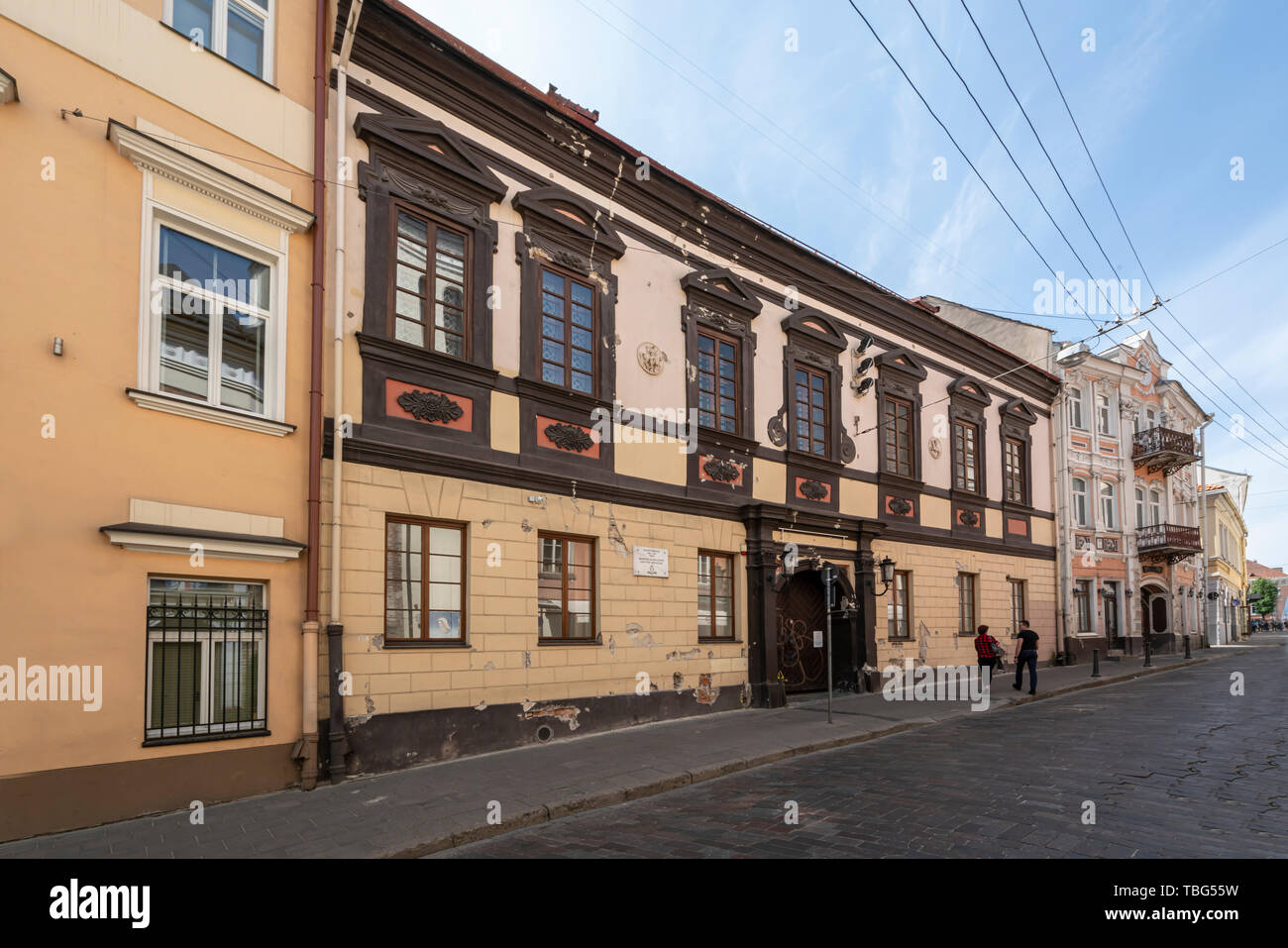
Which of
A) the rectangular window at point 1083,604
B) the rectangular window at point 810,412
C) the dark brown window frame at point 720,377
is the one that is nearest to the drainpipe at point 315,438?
the dark brown window frame at point 720,377

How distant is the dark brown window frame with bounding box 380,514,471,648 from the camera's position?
10.0 meters

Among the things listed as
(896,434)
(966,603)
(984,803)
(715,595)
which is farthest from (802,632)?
(984,803)

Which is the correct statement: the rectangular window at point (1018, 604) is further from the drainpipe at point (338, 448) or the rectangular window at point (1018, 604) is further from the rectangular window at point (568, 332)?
the drainpipe at point (338, 448)

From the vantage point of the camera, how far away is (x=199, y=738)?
322 inches

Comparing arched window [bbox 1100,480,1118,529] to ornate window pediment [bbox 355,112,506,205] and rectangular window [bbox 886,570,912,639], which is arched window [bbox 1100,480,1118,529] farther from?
ornate window pediment [bbox 355,112,506,205]

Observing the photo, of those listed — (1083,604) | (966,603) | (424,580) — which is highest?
(424,580)

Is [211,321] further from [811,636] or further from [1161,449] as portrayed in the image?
[1161,449]

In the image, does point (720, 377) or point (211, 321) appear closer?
point (211, 321)

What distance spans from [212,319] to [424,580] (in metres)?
3.91

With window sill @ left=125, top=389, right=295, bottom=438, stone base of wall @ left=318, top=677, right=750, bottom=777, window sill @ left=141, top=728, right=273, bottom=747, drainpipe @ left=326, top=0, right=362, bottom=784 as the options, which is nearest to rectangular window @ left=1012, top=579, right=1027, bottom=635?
stone base of wall @ left=318, top=677, right=750, bottom=777

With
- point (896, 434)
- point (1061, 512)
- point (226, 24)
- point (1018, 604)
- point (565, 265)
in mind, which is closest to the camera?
point (226, 24)

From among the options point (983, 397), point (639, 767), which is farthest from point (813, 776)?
point (983, 397)

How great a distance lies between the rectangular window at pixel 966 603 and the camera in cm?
2117
